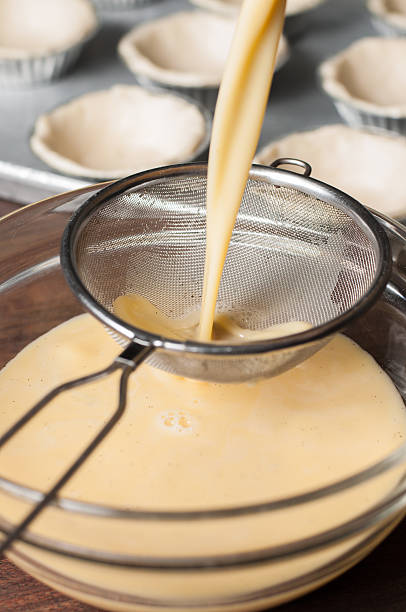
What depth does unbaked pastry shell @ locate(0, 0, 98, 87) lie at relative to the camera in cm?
219

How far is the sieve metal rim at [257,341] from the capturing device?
925mm

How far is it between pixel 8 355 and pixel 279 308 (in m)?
0.43

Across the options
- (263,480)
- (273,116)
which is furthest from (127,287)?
(273,116)

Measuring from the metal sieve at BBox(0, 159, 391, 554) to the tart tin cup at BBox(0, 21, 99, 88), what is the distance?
3.64 ft

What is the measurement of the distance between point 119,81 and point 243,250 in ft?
4.01

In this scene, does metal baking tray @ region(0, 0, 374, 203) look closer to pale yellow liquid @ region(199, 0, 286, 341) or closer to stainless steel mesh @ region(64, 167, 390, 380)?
stainless steel mesh @ region(64, 167, 390, 380)

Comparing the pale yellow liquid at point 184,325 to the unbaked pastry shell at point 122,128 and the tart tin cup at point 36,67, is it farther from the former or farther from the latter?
the tart tin cup at point 36,67

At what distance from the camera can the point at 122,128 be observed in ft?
6.85

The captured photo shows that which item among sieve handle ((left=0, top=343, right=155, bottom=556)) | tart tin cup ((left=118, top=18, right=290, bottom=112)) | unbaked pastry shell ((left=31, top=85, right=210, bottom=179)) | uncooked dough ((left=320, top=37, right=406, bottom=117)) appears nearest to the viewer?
sieve handle ((left=0, top=343, right=155, bottom=556))

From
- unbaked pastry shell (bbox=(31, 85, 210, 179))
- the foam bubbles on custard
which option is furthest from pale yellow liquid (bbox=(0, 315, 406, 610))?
unbaked pastry shell (bbox=(31, 85, 210, 179))

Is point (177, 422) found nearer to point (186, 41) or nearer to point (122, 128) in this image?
point (122, 128)

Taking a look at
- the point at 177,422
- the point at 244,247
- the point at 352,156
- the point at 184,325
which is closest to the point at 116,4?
the point at 352,156

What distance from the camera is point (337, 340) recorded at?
123 cm

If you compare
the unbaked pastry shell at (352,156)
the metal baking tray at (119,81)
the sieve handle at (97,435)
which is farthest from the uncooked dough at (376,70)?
the sieve handle at (97,435)
